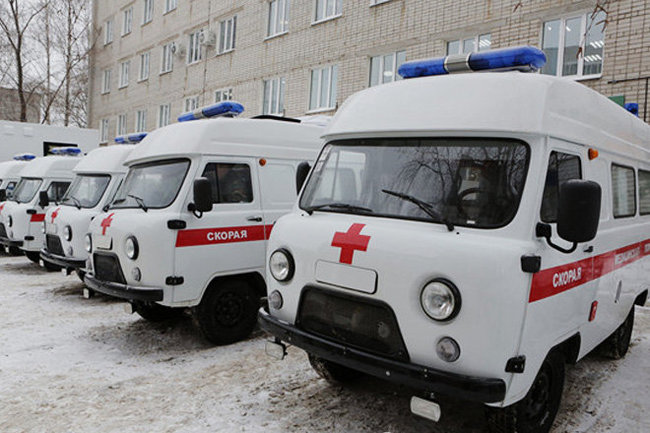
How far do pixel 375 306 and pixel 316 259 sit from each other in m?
0.54

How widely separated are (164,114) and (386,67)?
11533 millimetres

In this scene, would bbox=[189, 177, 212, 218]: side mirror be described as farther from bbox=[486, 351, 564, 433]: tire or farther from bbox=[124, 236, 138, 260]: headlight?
bbox=[486, 351, 564, 433]: tire

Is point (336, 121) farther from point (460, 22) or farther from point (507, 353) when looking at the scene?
point (460, 22)

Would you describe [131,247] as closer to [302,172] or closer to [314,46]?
[302,172]

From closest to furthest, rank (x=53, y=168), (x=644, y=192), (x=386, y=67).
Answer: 1. (x=644, y=192)
2. (x=53, y=168)
3. (x=386, y=67)

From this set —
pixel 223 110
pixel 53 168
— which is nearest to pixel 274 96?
pixel 53 168

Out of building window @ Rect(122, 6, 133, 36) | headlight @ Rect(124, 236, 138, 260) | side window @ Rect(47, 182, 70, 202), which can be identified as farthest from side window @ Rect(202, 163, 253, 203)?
building window @ Rect(122, 6, 133, 36)

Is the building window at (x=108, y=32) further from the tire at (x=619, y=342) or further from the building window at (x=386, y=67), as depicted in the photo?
the tire at (x=619, y=342)

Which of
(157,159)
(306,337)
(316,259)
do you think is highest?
(157,159)

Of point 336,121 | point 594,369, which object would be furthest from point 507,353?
point 594,369

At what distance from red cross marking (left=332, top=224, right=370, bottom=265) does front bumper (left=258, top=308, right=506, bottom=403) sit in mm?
594

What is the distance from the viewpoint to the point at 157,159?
5922mm

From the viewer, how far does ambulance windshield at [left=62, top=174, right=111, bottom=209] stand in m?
8.51

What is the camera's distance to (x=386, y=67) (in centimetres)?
1255
